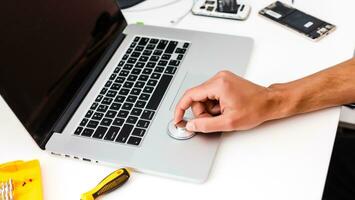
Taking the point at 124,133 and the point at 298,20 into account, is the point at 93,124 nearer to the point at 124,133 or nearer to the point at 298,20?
the point at 124,133

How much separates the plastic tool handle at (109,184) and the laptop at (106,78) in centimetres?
2

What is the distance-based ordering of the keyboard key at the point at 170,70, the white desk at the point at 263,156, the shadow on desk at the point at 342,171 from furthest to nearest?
the shadow on desk at the point at 342,171 < the keyboard key at the point at 170,70 < the white desk at the point at 263,156

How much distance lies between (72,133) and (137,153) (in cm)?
14

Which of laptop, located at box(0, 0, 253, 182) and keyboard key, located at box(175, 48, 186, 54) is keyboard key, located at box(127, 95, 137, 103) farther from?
keyboard key, located at box(175, 48, 186, 54)

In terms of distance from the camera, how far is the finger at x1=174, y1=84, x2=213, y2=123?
0.70 m

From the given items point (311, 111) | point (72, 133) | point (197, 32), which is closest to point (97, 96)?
point (72, 133)

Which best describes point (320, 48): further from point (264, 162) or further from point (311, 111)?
point (264, 162)

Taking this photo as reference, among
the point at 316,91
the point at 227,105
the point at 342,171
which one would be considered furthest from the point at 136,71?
the point at 342,171

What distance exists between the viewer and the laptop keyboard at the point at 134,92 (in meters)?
0.72

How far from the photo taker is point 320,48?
0.83 meters

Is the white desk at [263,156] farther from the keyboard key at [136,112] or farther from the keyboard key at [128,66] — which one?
the keyboard key at [128,66]

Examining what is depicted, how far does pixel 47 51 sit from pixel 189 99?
277mm

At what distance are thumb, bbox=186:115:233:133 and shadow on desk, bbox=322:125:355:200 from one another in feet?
1.28

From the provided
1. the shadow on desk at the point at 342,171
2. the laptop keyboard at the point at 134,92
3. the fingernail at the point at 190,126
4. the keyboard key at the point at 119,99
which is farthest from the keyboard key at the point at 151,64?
the shadow on desk at the point at 342,171
